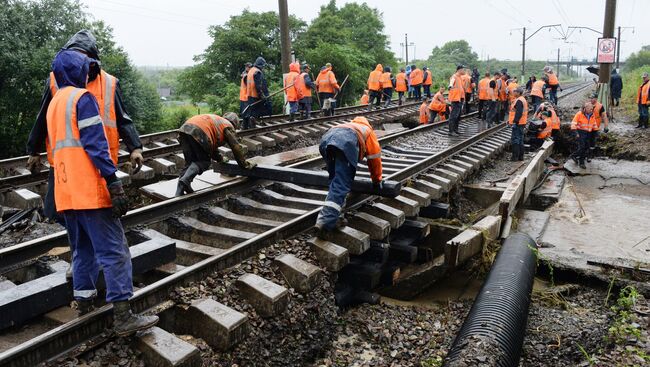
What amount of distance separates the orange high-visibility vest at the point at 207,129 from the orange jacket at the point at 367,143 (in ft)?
5.61

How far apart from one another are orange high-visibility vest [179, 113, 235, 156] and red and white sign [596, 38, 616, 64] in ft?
46.1

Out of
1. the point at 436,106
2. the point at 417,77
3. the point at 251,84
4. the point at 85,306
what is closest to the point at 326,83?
the point at 436,106

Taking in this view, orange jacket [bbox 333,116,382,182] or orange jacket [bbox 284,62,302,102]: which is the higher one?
orange jacket [bbox 284,62,302,102]

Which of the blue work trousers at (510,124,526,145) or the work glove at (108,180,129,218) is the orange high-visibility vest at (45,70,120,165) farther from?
the blue work trousers at (510,124,526,145)

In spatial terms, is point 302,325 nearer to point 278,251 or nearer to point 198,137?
point 278,251

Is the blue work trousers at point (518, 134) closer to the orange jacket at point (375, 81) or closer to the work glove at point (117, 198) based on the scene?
the orange jacket at point (375, 81)

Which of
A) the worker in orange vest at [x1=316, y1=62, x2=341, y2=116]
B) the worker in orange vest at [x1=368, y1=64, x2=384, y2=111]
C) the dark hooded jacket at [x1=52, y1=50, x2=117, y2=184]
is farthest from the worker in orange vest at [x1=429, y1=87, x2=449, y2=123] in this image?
the dark hooded jacket at [x1=52, y1=50, x2=117, y2=184]

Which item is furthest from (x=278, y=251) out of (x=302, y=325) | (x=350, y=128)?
(x=350, y=128)

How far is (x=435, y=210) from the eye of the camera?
736 cm

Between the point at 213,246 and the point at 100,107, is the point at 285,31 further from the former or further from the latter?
the point at 100,107

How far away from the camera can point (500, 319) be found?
432 cm

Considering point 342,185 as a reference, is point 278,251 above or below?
below

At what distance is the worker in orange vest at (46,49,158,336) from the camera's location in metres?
3.01

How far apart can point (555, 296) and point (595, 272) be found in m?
0.69
